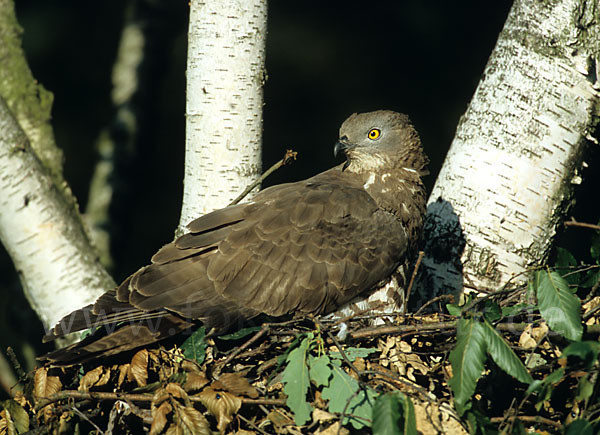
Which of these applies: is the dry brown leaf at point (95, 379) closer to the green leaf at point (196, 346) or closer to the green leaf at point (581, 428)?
the green leaf at point (196, 346)

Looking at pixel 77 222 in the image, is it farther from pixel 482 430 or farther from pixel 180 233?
pixel 482 430

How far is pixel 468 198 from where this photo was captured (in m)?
3.71

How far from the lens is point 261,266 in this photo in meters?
3.39

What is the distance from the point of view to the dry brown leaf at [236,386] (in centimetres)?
275

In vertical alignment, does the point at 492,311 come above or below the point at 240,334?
above

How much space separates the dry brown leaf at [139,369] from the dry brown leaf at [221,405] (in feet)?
1.23

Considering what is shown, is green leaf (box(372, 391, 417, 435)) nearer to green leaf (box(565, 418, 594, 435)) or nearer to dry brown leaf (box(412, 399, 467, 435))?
dry brown leaf (box(412, 399, 467, 435))

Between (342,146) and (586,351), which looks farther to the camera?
(342,146)

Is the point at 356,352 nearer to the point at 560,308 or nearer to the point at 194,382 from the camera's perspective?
the point at 194,382

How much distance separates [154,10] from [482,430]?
155 inches

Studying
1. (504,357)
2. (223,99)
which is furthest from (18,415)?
(504,357)

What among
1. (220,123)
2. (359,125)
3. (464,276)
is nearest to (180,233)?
(220,123)

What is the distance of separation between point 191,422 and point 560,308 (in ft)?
4.59

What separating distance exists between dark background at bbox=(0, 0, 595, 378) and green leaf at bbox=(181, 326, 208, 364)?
3.58 metres
